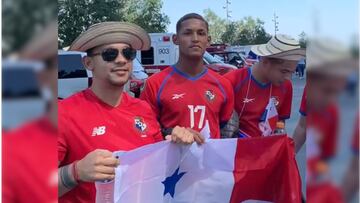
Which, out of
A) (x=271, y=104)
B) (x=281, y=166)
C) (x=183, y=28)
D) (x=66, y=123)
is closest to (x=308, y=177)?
(x=66, y=123)

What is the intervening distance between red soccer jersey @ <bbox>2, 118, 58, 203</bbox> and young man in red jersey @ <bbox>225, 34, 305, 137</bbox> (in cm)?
133

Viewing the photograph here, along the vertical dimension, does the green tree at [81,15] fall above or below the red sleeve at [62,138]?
above

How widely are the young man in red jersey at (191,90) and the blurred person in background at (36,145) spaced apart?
1075 mm

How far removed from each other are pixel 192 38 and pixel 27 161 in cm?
122

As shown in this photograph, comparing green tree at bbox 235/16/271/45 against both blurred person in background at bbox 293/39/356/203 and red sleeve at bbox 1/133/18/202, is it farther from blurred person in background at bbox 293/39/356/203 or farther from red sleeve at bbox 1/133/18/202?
red sleeve at bbox 1/133/18/202

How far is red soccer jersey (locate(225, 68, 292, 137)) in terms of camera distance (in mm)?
2023

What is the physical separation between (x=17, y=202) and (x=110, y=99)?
→ 84 centimetres

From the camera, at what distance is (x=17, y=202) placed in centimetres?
74

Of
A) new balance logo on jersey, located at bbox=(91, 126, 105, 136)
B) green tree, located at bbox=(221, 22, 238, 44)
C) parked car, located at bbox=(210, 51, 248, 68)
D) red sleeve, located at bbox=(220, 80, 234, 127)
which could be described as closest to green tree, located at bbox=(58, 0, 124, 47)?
new balance logo on jersey, located at bbox=(91, 126, 105, 136)

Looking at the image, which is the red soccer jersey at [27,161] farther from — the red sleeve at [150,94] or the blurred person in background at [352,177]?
the red sleeve at [150,94]

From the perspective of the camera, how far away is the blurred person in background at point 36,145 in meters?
0.73

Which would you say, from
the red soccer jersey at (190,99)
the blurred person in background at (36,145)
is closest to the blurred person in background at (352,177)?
the blurred person in background at (36,145)

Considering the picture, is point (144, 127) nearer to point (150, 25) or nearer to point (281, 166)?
point (150, 25)

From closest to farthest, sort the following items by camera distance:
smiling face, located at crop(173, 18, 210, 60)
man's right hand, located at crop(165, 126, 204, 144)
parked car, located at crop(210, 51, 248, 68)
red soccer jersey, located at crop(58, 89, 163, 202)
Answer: red soccer jersey, located at crop(58, 89, 163, 202) < man's right hand, located at crop(165, 126, 204, 144) < smiling face, located at crop(173, 18, 210, 60) < parked car, located at crop(210, 51, 248, 68)
